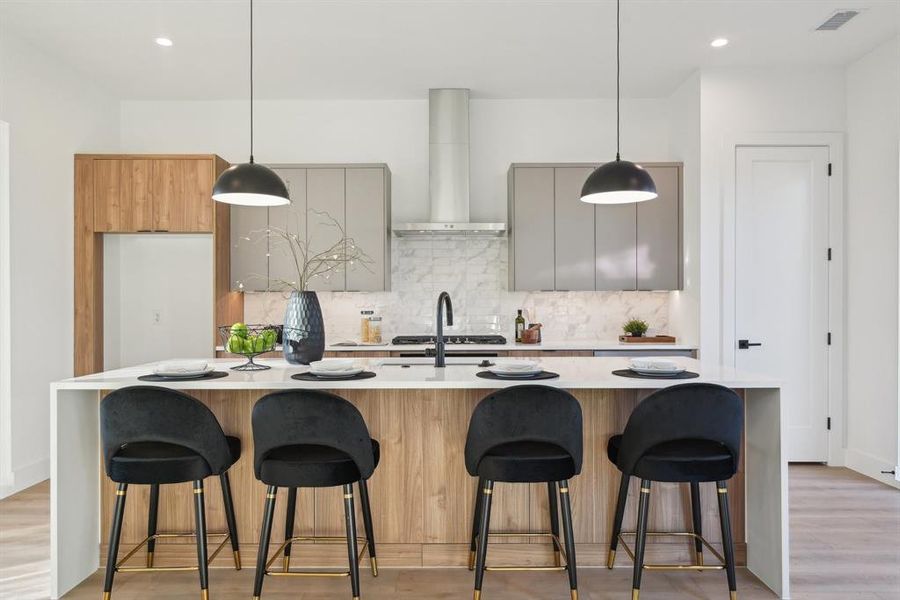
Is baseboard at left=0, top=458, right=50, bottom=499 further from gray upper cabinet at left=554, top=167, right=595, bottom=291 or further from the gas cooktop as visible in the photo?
gray upper cabinet at left=554, top=167, right=595, bottom=291

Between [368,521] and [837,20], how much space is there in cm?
407

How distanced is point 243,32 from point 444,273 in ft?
7.96

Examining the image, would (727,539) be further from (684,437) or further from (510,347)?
(510,347)

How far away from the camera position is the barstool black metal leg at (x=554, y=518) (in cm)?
246

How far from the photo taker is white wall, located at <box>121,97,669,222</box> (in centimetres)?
504

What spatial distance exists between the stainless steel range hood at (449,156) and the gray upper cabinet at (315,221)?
316 millimetres

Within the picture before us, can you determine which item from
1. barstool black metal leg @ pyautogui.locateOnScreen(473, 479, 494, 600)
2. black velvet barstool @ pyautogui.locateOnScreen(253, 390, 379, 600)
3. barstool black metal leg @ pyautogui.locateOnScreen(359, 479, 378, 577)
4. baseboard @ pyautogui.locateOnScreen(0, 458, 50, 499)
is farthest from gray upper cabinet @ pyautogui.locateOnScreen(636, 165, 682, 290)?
baseboard @ pyautogui.locateOnScreen(0, 458, 50, 499)

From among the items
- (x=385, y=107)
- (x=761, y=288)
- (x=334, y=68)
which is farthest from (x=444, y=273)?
(x=761, y=288)

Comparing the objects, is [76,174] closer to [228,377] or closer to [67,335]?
[67,335]

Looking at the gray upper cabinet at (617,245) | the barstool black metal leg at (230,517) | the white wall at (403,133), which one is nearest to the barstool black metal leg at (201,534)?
the barstool black metal leg at (230,517)

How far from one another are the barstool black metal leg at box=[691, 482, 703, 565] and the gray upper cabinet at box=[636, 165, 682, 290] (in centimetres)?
242

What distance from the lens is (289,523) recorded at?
253 cm

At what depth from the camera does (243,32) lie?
12.3ft

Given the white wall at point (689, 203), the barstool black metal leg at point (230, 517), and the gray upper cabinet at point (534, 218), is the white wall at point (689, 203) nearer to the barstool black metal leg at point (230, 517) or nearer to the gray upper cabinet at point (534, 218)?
the gray upper cabinet at point (534, 218)
